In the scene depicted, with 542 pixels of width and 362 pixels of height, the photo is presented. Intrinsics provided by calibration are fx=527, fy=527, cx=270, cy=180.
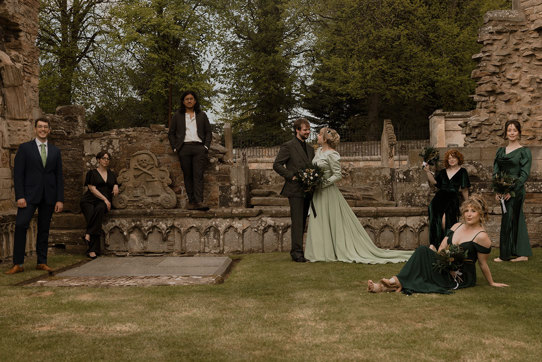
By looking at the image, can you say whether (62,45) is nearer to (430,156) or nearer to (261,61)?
(261,61)

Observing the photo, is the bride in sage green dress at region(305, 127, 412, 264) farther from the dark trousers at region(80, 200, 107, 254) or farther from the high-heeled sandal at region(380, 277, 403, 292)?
the dark trousers at region(80, 200, 107, 254)

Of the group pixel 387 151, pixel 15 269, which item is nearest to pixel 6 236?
pixel 15 269

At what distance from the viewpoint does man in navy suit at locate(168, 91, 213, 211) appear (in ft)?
29.9

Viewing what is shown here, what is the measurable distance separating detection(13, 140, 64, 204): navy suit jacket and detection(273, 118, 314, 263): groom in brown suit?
310cm

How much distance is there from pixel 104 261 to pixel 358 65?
27248 millimetres

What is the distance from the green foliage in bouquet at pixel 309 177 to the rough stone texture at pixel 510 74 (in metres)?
6.75

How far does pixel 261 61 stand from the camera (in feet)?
117

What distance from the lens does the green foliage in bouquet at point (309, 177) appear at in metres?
7.46

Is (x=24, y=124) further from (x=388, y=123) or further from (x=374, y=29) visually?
(x=374, y=29)

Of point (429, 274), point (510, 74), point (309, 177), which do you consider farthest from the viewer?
point (510, 74)

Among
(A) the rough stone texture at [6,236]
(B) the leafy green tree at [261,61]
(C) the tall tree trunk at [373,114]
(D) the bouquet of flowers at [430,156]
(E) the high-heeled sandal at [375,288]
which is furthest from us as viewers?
(B) the leafy green tree at [261,61]

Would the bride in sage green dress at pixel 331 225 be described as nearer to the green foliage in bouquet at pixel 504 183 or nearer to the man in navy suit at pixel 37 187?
the green foliage in bouquet at pixel 504 183

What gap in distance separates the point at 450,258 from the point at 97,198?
19.7 ft

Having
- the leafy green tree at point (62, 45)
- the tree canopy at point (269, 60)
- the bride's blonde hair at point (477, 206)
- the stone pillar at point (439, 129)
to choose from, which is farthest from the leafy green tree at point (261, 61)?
the bride's blonde hair at point (477, 206)
